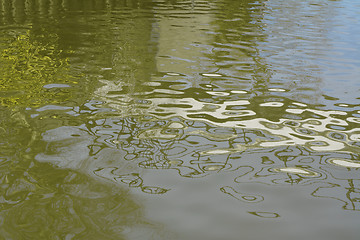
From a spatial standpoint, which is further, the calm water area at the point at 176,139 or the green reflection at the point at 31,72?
the green reflection at the point at 31,72

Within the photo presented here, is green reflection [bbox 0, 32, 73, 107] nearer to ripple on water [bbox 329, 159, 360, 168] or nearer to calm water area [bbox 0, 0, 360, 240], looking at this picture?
calm water area [bbox 0, 0, 360, 240]

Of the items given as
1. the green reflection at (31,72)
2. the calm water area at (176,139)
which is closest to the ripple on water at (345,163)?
the calm water area at (176,139)

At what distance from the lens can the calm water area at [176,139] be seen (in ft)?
8.75

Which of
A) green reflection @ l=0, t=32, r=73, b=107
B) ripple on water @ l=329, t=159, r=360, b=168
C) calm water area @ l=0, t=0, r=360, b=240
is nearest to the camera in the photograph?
calm water area @ l=0, t=0, r=360, b=240

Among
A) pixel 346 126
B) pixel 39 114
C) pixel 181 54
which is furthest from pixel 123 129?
pixel 181 54

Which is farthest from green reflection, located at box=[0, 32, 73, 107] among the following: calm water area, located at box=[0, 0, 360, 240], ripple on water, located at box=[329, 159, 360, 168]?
ripple on water, located at box=[329, 159, 360, 168]

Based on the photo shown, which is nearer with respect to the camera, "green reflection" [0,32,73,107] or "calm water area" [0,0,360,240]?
"calm water area" [0,0,360,240]

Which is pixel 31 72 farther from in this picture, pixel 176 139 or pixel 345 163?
pixel 345 163

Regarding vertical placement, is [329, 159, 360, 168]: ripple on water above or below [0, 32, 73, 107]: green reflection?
below

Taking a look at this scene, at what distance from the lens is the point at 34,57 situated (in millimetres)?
6492

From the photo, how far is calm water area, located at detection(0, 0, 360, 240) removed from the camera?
2.67 metres

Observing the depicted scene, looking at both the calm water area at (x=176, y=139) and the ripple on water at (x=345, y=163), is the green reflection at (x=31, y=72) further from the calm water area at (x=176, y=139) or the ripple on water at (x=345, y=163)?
the ripple on water at (x=345, y=163)

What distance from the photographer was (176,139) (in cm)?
384

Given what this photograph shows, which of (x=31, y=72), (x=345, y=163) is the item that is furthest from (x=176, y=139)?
(x=31, y=72)
